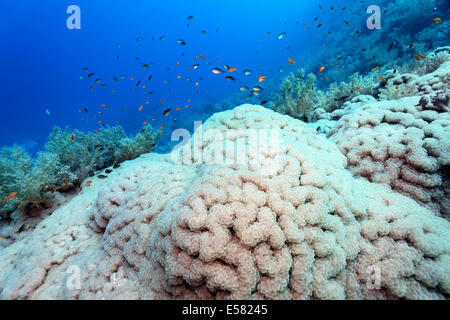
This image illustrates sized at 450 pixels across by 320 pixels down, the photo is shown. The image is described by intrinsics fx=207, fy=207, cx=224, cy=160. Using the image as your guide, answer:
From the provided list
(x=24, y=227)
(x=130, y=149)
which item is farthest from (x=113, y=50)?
(x=24, y=227)

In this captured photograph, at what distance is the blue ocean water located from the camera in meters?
78.2

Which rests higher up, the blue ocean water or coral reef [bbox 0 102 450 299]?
the blue ocean water

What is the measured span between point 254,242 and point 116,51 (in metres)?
167

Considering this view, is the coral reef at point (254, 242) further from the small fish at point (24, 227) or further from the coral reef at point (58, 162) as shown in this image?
the coral reef at point (58, 162)

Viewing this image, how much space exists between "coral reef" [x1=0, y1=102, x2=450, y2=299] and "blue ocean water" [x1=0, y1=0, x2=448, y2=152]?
61.5 m

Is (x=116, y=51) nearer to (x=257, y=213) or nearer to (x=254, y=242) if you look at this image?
(x=257, y=213)

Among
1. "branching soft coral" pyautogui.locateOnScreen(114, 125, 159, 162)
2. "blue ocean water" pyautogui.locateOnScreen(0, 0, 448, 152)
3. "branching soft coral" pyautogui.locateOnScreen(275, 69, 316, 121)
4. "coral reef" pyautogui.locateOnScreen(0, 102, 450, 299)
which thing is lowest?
"coral reef" pyautogui.locateOnScreen(0, 102, 450, 299)

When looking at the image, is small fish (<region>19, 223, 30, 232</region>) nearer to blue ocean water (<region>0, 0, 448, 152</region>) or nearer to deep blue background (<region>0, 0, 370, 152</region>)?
blue ocean water (<region>0, 0, 448, 152</region>)

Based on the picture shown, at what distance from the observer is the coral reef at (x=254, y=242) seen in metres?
1.94

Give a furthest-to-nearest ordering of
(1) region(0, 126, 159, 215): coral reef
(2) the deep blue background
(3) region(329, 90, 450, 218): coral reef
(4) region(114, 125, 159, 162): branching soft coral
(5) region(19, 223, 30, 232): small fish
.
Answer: (2) the deep blue background < (4) region(114, 125, 159, 162): branching soft coral < (1) region(0, 126, 159, 215): coral reef < (5) region(19, 223, 30, 232): small fish < (3) region(329, 90, 450, 218): coral reef

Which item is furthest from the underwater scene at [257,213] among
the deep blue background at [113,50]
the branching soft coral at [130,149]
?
the deep blue background at [113,50]

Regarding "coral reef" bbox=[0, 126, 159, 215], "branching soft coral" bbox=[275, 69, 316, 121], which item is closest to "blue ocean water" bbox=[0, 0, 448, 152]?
"branching soft coral" bbox=[275, 69, 316, 121]

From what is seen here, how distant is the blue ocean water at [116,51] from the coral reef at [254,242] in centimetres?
6152
